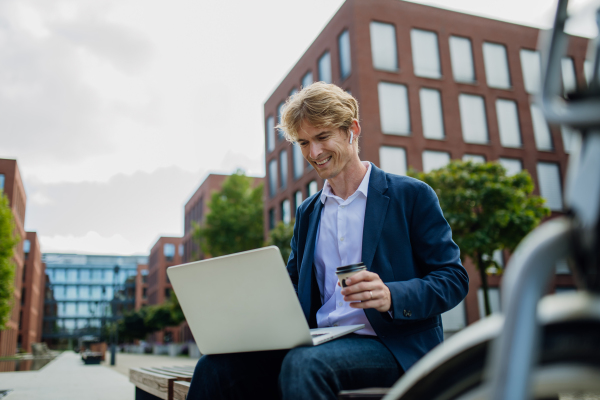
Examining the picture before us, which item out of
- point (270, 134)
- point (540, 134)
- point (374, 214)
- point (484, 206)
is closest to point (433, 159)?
point (540, 134)

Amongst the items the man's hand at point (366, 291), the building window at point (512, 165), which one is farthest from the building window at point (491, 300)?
the man's hand at point (366, 291)

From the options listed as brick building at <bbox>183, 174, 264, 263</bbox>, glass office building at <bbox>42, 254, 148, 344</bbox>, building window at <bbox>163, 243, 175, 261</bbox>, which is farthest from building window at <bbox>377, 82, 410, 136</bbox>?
glass office building at <bbox>42, 254, 148, 344</bbox>

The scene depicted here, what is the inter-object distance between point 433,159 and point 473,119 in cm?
369

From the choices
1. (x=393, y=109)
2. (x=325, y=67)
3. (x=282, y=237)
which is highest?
(x=325, y=67)

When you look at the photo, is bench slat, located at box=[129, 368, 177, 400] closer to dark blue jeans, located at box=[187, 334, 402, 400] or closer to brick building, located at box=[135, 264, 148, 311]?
dark blue jeans, located at box=[187, 334, 402, 400]

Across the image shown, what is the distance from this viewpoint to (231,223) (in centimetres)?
3969

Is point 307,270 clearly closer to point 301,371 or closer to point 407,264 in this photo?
point 407,264

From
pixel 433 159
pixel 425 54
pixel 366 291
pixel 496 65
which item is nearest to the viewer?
pixel 366 291

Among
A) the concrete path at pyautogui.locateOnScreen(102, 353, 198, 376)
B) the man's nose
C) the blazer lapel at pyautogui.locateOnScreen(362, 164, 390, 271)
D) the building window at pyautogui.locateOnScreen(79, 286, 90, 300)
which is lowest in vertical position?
the concrete path at pyautogui.locateOnScreen(102, 353, 198, 376)

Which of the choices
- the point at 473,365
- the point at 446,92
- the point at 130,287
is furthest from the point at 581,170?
the point at 130,287

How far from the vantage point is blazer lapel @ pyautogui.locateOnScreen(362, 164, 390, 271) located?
2254 mm

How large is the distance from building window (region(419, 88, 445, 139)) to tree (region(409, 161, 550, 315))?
842 centimetres

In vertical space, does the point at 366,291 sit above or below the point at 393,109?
below

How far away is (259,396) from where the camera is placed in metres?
2.16
